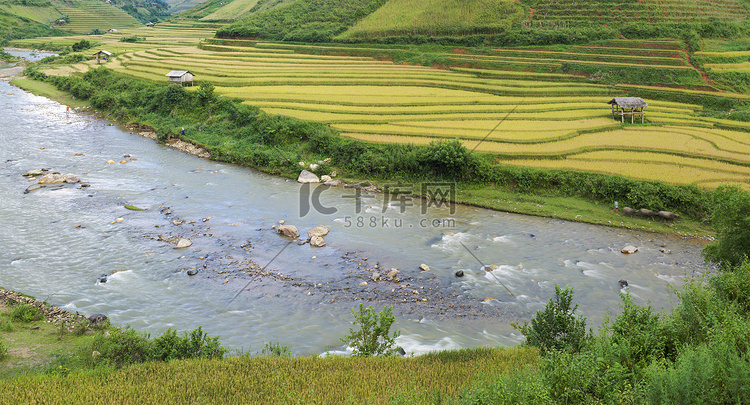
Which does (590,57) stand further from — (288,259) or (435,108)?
(288,259)

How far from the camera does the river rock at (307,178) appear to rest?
24.5m

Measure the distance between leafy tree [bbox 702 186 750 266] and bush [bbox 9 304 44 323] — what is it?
18.4 m

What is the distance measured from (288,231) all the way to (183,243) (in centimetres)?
386

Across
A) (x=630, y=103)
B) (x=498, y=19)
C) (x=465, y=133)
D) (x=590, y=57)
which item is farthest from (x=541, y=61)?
(x=465, y=133)

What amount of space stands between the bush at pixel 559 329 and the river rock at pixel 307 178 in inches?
651

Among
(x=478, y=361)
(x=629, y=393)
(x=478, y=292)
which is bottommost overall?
(x=478, y=292)

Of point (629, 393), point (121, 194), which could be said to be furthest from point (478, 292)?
point (121, 194)

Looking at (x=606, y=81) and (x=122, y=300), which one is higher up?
(x=606, y=81)

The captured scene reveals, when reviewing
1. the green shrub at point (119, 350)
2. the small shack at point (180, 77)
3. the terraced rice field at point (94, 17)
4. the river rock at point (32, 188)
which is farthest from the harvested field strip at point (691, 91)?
the terraced rice field at point (94, 17)

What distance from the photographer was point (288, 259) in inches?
639

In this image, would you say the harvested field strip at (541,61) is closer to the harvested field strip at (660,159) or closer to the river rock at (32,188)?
the harvested field strip at (660,159)

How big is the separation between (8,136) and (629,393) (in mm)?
37242

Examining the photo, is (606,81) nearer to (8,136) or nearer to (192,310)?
(192,310)

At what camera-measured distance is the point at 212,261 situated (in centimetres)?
1584
